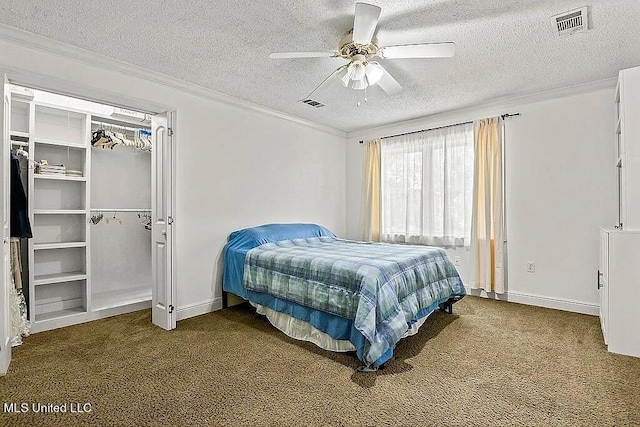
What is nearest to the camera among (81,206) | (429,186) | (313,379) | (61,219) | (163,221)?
(313,379)

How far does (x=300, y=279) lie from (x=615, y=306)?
2.41 metres

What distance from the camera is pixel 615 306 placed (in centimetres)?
256

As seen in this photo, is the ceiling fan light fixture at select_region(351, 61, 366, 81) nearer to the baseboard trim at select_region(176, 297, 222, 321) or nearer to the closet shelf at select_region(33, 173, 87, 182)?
the baseboard trim at select_region(176, 297, 222, 321)

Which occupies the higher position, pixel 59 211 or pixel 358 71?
pixel 358 71

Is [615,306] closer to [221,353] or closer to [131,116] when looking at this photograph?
[221,353]

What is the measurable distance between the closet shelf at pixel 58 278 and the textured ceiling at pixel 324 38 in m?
2.20

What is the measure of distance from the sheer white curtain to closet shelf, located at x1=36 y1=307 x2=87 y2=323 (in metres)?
3.90

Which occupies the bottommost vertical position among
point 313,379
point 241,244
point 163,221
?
point 313,379

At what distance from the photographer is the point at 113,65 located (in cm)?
300

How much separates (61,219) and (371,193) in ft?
13.1

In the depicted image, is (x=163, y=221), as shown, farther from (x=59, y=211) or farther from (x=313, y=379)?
(x=313, y=379)

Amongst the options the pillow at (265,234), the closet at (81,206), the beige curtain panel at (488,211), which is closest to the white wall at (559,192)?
the beige curtain panel at (488,211)

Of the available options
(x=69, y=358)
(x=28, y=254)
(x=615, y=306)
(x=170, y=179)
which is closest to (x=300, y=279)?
(x=170, y=179)

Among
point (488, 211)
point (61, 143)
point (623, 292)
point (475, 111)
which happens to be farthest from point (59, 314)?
point (475, 111)
